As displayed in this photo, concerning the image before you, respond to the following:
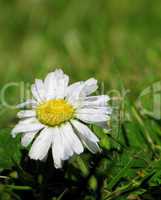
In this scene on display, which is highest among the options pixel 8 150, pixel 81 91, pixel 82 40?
pixel 82 40

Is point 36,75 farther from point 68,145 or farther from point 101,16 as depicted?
point 68,145

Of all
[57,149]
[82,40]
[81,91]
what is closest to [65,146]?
[57,149]

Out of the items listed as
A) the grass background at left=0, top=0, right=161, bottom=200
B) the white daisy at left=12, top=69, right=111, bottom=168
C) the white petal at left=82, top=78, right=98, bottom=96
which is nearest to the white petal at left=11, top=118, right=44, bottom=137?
the white daisy at left=12, top=69, right=111, bottom=168

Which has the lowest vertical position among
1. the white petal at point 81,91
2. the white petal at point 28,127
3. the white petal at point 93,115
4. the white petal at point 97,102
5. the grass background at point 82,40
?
the white petal at point 28,127

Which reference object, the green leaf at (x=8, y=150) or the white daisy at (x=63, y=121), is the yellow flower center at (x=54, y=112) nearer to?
the white daisy at (x=63, y=121)

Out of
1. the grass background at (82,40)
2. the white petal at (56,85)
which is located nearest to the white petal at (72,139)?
the white petal at (56,85)

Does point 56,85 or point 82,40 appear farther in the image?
point 82,40

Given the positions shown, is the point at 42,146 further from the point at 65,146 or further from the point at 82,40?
the point at 82,40
